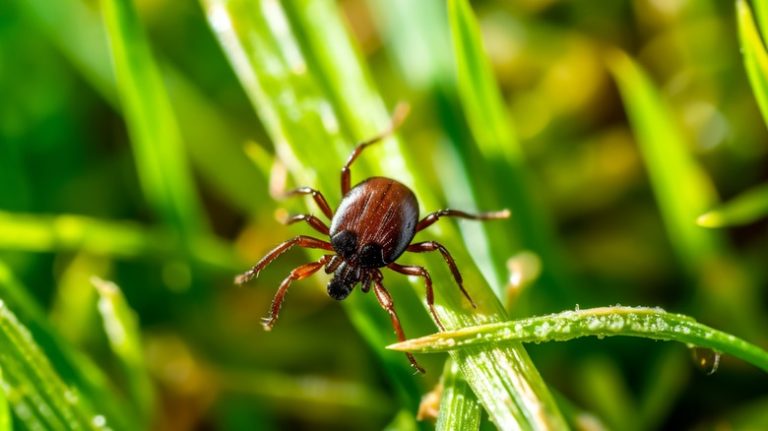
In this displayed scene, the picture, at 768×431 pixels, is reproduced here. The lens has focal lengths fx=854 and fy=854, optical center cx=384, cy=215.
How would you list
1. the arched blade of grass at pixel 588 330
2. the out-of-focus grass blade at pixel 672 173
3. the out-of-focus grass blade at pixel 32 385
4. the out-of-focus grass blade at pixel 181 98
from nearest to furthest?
the arched blade of grass at pixel 588 330 < the out-of-focus grass blade at pixel 32 385 < the out-of-focus grass blade at pixel 672 173 < the out-of-focus grass blade at pixel 181 98

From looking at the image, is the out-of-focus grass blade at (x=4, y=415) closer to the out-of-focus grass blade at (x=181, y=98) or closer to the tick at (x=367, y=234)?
the tick at (x=367, y=234)

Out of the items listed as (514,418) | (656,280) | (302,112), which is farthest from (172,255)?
(656,280)

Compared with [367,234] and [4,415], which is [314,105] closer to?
[367,234]

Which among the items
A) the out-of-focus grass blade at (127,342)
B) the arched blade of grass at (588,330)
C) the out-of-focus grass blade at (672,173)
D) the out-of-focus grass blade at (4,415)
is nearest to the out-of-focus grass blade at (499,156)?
the out-of-focus grass blade at (672,173)

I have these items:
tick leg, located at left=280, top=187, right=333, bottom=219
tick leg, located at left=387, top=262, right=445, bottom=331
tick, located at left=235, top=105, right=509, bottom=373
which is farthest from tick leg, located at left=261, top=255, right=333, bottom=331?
tick leg, located at left=387, top=262, right=445, bottom=331

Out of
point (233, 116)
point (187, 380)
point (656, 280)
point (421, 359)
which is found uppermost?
point (233, 116)

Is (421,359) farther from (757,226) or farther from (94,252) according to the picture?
(757,226)
